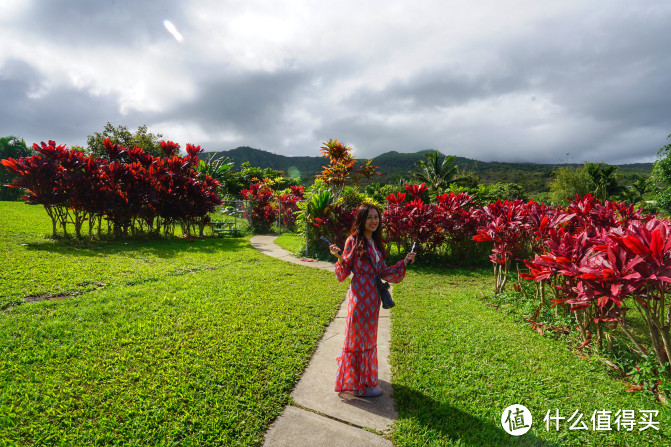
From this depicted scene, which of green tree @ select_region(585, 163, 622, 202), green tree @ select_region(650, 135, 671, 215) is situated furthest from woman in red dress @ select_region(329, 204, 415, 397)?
green tree @ select_region(585, 163, 622, 202)

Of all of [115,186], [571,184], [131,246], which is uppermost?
[571,184]

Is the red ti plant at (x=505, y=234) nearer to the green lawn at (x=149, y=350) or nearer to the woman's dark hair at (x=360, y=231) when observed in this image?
the green lawn at (x=149, y=350)

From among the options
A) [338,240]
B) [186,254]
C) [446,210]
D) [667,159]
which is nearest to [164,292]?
[186,254]

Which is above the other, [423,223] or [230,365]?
[423,223]

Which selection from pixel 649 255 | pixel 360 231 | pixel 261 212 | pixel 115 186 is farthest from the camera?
pixel 261 212

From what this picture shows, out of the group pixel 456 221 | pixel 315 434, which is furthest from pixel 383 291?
pixel 456 221

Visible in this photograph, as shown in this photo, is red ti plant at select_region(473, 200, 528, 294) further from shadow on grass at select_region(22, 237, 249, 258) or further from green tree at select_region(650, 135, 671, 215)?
green tree at select_region(650, 135, 671, 215)

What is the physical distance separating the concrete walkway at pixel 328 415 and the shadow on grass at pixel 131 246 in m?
6.11

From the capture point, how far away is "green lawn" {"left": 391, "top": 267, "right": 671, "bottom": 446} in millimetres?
2281

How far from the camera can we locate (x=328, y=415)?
2.42m

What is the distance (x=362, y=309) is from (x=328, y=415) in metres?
0.84

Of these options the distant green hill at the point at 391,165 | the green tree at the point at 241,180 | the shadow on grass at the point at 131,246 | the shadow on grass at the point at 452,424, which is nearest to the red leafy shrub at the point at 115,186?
the shadow on grass at the point at 131,246

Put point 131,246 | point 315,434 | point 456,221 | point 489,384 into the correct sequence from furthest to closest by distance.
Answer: point 131,246
point 456,221
point 489,384
point 315,434

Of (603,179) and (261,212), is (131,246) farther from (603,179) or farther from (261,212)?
(603,179)
